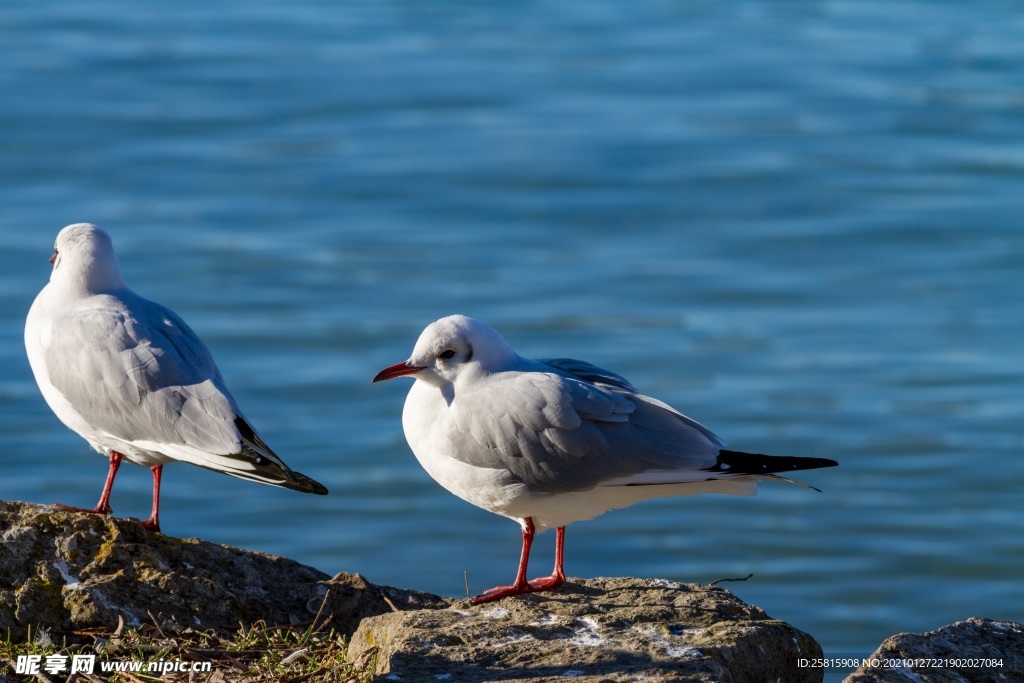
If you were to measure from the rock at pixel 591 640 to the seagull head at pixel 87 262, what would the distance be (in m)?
2.29

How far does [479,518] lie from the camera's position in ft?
39.6

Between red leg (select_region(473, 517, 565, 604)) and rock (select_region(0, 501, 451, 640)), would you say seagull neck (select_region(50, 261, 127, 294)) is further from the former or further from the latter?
red leg (select_region(473, 517, 565, 604))

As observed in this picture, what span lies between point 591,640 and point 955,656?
131 cm

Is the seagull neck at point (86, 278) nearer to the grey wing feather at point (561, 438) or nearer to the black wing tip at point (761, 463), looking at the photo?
the grey wing feather at point (561, 438)

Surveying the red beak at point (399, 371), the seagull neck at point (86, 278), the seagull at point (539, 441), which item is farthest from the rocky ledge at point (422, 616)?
the seagull neck at point (86, 278)

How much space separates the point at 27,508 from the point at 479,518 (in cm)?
625

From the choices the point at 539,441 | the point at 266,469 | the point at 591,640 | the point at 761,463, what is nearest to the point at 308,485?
the point at 266,469

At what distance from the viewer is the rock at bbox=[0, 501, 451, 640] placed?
570 centimetres

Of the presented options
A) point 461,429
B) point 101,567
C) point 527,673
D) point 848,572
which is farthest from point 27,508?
point 848,572

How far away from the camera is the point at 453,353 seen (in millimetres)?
5906

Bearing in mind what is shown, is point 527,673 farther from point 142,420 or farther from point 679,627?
point 142,420

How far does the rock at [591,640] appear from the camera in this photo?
4.91 metres

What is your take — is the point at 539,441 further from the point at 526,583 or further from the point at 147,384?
the point at 147,384

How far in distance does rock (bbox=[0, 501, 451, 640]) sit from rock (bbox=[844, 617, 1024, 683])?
1946 millimetres
